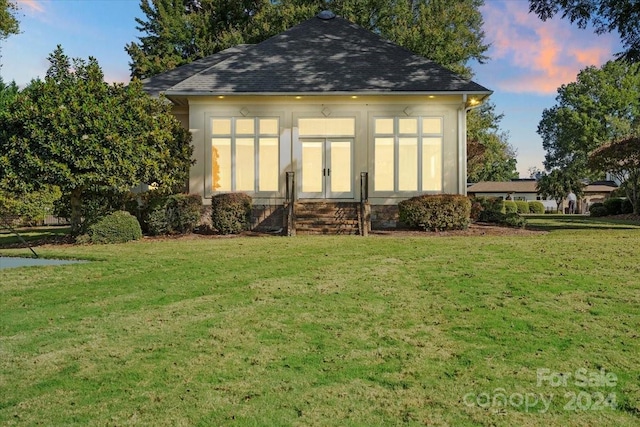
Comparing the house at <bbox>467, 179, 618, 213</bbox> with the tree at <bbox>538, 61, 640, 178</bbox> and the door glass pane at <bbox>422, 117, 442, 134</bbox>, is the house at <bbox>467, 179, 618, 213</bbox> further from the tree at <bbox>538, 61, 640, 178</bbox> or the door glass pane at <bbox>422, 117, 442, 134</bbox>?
the door glass pane at <bbox>422, 117, 442, 134</bbox>

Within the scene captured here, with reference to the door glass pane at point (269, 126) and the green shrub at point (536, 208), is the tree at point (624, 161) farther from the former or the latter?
the door glass pane at point (269, 126)

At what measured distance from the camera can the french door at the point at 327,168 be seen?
1562 cm

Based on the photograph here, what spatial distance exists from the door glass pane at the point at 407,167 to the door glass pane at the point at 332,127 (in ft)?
5.57

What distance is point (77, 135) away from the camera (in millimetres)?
10828

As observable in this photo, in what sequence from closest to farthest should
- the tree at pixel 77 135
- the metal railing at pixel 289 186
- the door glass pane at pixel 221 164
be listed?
the tree at pixel 77 135 → the metal railing at pixel 289 186 → the door glass pane at pixel 221 164

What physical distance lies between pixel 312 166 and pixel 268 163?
1.43 meters

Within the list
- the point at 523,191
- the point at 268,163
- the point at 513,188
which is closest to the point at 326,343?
the point at 268,163

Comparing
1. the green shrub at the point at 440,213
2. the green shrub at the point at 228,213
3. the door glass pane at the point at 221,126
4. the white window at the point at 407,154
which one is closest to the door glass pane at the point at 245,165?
the door glass pane at the point at 221,126

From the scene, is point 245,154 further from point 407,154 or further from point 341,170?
point 407,154

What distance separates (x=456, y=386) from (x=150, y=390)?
223cm

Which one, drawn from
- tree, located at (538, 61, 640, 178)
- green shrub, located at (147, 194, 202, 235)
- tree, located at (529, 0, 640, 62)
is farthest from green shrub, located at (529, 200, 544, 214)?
green shrub, located at (147, 194, 202, 235)

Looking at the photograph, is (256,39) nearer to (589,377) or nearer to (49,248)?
(49,248)

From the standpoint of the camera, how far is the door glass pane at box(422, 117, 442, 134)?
15.5 m

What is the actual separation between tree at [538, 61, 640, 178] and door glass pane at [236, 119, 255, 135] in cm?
4721
